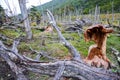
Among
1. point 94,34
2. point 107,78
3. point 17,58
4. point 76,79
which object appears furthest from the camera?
point 94,34

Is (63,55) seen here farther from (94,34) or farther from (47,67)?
(47,67)

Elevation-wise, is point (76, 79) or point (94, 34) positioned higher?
point (94, 34)

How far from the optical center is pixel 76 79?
12.9 feet

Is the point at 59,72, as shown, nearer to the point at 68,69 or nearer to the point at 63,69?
the point at 63,69

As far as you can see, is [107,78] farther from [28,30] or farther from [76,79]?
[28,30]

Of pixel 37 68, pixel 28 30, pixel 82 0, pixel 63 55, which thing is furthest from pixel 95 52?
pixel 82 0

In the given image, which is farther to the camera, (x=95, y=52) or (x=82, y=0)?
(x=82, y=0)

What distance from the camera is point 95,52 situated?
16.3 feet

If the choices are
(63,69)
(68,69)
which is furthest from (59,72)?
(68,69)

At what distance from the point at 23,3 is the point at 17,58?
5.78m

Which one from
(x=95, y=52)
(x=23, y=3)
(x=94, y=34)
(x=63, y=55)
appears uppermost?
(x=23, y=3)

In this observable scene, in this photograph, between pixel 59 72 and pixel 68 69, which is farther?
pixel 68 69

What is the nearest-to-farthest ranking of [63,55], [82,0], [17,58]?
[17,58]
[63,55]
[82,0]

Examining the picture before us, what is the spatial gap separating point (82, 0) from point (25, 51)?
6242 cm
